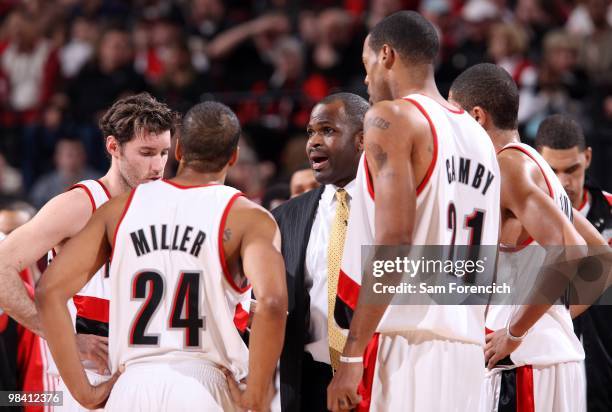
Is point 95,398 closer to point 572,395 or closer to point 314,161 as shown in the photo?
point 314,161

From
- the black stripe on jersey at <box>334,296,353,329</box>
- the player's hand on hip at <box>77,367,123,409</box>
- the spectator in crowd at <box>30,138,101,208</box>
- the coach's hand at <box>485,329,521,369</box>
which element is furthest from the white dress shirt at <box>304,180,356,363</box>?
the spectator in crowd at <box>30,138,101,208</box>

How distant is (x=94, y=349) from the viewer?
15.3 feet

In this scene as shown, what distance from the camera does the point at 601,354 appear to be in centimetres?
645

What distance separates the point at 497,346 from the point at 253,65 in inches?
323

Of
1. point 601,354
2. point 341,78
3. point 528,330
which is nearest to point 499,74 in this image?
point 528,330

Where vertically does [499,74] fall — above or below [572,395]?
above

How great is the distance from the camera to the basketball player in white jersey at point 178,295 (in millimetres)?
4047

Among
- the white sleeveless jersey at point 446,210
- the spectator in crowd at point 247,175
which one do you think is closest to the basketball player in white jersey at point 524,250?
the white sleeveless jersey at point 446,210

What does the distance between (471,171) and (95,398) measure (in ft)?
6.55

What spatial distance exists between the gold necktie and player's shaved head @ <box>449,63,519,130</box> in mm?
890

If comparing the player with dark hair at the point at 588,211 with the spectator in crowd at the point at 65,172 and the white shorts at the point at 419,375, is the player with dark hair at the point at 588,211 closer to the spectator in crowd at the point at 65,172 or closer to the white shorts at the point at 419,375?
the white shorts at the point at 419,375

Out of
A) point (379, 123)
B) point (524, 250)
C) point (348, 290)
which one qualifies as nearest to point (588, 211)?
point (524, 250)

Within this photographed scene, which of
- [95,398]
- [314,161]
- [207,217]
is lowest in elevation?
[95,398]

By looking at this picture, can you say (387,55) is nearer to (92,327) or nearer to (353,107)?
(353,107)
